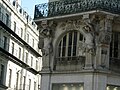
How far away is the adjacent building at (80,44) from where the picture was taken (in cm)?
2178

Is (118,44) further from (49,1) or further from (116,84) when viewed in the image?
(49,1)

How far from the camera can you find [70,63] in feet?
74.7

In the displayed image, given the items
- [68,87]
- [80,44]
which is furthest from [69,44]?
[68,87]

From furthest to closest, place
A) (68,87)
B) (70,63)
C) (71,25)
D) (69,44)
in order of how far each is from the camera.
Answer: (69,44) < (71,25) < (70,63) < (68,87)

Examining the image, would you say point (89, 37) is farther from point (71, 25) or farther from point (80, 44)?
point (71, 25)

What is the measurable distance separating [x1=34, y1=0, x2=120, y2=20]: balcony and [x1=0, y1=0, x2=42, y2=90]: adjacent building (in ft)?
53.6

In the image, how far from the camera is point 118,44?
22.9 meters

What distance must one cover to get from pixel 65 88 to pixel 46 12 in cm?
528

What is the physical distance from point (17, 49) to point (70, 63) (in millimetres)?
25222

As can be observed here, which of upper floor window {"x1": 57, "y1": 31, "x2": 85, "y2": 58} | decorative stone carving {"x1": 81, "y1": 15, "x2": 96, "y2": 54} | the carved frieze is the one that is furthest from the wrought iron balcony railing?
the carved frieze

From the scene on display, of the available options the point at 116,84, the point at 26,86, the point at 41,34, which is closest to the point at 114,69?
the point at 116,84

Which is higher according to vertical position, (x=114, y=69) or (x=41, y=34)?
(x=41, y=34)

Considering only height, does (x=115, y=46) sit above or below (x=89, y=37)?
below

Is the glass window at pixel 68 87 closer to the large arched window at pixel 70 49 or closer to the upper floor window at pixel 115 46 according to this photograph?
the large arched window at pixel 70 49
